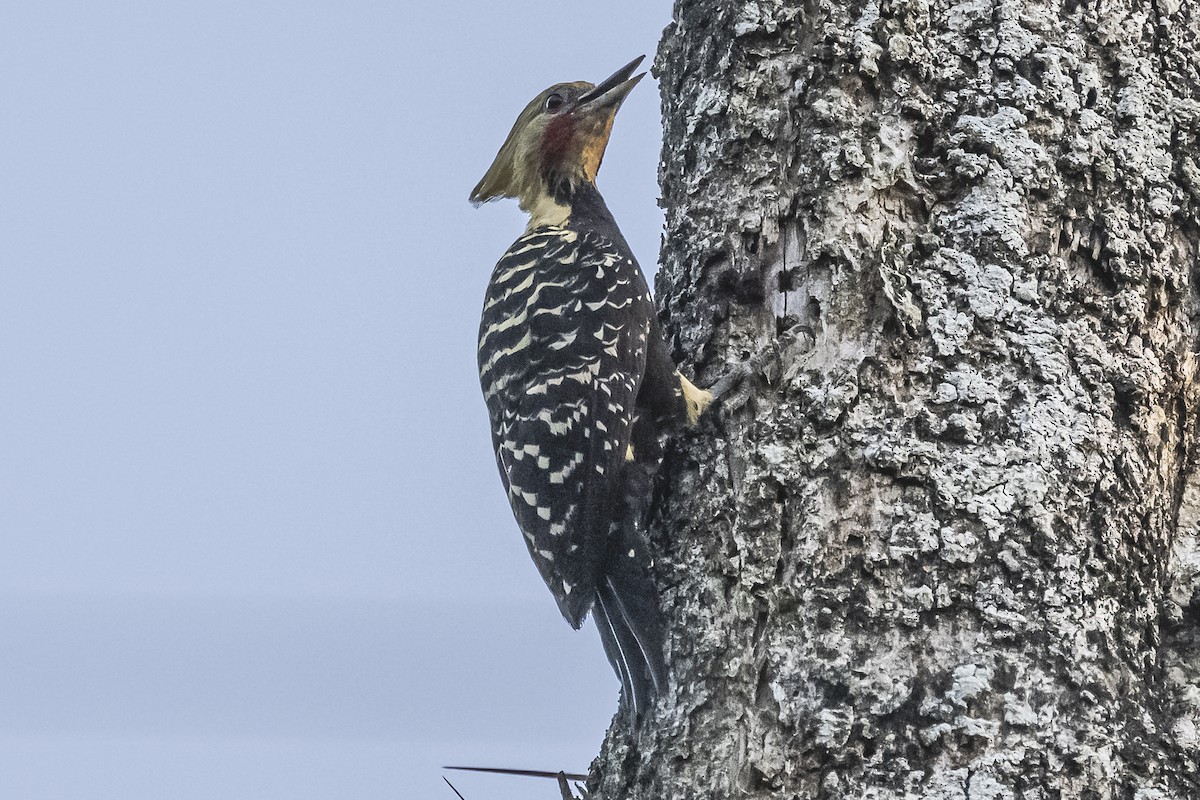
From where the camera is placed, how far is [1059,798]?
2.28 meters

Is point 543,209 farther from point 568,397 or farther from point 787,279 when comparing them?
point 787,279

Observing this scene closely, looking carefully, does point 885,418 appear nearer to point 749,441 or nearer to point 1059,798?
point 749,441

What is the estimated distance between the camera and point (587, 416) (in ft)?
11.0

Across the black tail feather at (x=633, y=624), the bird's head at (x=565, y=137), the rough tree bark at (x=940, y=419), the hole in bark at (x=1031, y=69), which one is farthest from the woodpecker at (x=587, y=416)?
the hole in bark at (x=1031, y=69)

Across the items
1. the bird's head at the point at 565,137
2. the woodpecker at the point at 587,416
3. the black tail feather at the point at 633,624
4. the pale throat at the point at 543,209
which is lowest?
the black tail feather at the point at 633,624

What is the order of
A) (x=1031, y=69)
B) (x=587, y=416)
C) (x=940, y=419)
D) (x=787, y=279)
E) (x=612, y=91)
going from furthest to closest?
(x=612, y=91), (x=587, y=416), (x=787, y=279), (x=1031, y=69), (x=940, y=419)

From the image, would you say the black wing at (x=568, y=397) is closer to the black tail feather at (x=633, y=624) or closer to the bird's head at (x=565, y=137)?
the black tail feather at (x=633, y=624)

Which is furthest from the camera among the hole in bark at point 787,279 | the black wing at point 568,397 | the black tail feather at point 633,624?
the black wing at point 568,397

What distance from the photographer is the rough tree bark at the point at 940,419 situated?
2393mm

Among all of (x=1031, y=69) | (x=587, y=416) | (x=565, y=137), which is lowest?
(x=587, y=416)

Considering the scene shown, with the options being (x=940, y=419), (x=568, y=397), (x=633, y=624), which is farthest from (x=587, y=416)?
(x=940, y=419)

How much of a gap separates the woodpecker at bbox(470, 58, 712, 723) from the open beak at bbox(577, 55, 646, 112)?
55 centimetres

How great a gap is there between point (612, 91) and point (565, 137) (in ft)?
0.72

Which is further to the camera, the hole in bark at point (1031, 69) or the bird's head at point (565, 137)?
the bird's head at point (565, 137)
